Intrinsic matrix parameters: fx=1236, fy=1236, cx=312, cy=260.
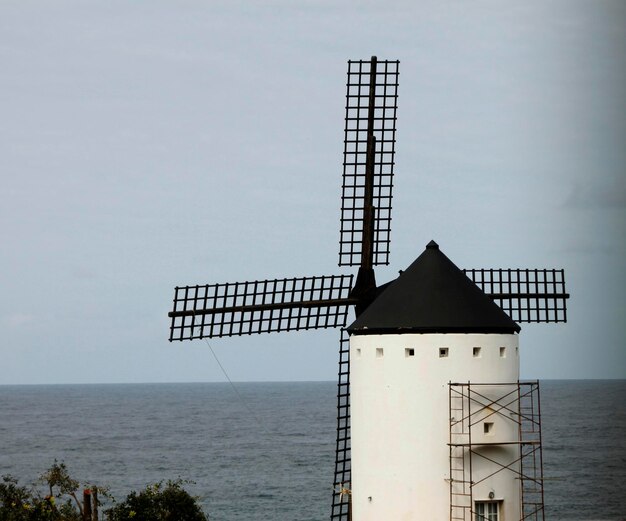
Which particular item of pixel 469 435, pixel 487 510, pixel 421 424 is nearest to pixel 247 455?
pixel 487 510

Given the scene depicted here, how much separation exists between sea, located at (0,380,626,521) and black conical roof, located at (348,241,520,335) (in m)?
38.9

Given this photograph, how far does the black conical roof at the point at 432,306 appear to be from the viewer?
23844 mm

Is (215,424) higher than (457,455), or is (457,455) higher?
(215,424)

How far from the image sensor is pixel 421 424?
23.6m

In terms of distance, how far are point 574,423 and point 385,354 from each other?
105421 millimetres

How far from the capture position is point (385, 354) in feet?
78.7

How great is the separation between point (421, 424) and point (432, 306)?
7.61ft

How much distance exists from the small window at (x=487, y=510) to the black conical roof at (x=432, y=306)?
11.0ft

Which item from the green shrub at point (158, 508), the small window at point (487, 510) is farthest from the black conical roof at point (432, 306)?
the green shrub at point (158, 508)

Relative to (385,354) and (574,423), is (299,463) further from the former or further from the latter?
(385,354)

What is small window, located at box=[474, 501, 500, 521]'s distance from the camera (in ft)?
78.2

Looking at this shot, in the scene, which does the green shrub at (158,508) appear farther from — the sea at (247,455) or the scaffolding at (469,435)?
the sea at (247,455)

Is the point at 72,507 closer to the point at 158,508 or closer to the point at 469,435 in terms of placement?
the point at 158,508

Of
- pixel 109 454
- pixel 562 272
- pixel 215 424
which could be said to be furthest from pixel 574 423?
pixel 562 272
